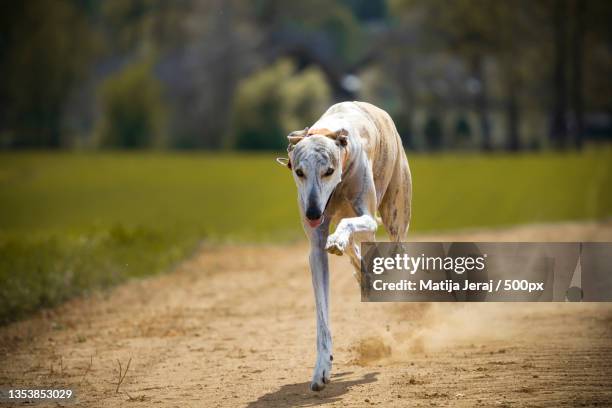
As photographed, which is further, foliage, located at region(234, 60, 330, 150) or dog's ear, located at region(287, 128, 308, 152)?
foliage, located at region(234, 60, 330, 150)

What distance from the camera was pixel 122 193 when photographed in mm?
30047

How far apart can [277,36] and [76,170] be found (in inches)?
983

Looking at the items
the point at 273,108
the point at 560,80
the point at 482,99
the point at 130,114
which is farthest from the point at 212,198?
the point at 130,114

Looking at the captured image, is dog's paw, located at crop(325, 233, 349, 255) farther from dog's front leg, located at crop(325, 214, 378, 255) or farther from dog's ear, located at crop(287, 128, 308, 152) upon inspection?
dog's ear, located at crop(287, 128, 308, 152)

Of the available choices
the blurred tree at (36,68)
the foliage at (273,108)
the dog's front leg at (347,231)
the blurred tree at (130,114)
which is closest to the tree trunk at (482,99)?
the foliage at (273,108)

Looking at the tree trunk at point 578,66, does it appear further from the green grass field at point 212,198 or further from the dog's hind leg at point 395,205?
the dog's hind leg at point 395,205

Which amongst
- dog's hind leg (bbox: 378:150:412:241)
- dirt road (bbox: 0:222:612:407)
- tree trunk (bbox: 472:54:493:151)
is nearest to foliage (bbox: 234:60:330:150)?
tree trunk (bbox: 472:54:493:151)

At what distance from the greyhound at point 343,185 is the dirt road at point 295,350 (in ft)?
2.40

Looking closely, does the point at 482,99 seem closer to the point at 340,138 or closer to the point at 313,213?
the point at 340,138

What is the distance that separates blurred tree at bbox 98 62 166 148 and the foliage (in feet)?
19.4

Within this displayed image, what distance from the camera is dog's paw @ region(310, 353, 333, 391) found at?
696 centimetres

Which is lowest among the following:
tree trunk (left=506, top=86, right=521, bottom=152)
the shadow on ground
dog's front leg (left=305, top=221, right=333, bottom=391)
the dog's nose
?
the shadow on ground

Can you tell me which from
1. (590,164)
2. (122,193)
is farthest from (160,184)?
(590,164)

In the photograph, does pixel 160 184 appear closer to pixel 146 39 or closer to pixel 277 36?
pixel 277 36
